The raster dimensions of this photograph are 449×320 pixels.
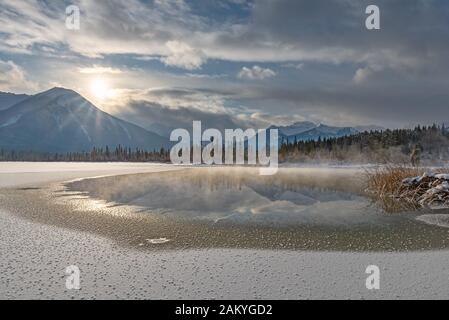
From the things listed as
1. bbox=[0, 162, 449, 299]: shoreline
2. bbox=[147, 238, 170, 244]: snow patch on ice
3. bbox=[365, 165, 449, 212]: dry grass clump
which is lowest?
bbox=[0, 162, 449, 299]: shoreline

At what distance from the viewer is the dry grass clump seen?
678 inches

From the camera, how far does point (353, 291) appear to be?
622 centimetres

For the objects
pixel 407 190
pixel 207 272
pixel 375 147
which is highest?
pixel 375 147

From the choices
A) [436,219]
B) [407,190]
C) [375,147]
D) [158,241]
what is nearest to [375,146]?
[375,147]

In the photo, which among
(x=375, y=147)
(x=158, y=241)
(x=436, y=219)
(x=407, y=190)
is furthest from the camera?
(x=375, y=147)

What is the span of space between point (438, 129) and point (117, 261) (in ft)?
483

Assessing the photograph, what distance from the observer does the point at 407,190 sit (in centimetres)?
1945

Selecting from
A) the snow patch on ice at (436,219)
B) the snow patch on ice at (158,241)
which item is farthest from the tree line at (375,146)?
the snow patch on ice at (158,241)

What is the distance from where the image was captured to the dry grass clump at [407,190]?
17219mm

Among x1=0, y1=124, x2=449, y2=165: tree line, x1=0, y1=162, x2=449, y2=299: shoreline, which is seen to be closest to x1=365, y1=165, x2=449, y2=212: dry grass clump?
x1=0, y1=162, x2=449, y2=299: shoreline

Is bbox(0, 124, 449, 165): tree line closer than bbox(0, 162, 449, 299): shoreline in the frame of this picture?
No

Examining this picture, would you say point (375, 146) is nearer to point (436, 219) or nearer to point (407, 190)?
point (407, 190)

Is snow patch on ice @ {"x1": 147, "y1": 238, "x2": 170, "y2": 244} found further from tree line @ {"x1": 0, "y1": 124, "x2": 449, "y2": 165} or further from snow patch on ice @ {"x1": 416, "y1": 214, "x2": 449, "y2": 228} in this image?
tree line @ {"x1": 0, "y1": 124, "x2": 449, "y2": 165}
